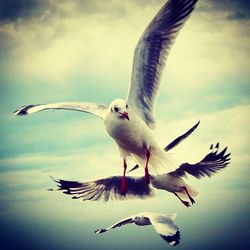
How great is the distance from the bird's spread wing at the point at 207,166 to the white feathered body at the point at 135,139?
0.27 ft

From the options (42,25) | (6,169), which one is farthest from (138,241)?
(42,25)

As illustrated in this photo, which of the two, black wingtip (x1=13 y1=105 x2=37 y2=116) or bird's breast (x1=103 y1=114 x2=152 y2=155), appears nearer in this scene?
bird's breast (x1=103 y1=114 x2=152 y2=155)

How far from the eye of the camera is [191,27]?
2732 mm

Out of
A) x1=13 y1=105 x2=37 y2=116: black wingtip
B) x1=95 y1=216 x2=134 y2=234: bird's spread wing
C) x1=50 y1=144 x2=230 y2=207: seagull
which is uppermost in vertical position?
x1=13 y1=105 x2=37 y2=116: black wingtip

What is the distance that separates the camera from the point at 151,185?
2707 mm

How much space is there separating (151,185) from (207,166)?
0.25 m

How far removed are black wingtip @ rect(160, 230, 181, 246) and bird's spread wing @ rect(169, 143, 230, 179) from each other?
0.26m

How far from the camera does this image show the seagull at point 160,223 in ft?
8.82

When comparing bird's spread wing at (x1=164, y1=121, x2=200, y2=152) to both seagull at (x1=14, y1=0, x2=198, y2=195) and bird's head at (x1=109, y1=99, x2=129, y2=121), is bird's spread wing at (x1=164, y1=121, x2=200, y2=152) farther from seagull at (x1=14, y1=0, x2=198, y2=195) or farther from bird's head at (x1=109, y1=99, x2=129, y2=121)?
bird's head at (x1=109, y1=99, x2=129, y2=121)

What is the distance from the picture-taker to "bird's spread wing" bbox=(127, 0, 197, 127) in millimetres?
2615

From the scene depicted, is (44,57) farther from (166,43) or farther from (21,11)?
(166,43)

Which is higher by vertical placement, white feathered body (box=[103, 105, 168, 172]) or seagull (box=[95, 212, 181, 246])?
white feathered body (box=[103, 105, 168, 172])

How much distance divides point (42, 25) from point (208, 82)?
77 cm

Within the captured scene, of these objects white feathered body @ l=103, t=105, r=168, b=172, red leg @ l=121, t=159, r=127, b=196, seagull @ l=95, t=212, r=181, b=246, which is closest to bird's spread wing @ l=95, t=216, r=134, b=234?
seagull @ l=95, t=212, r=181, b=246
